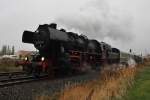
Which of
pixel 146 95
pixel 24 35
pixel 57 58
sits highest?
pixel 24 35

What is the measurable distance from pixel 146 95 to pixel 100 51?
1534 cm

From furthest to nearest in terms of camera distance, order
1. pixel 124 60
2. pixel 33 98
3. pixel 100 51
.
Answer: pixel 124 60 < pixel 100 51 < pixel 33 98

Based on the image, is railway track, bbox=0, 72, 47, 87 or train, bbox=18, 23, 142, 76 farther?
train, bbox=18, 23, 142, 76

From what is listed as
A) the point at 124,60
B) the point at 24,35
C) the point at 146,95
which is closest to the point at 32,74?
the point at 24,35

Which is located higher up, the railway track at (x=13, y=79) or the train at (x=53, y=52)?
the train at (x=53, y=52)

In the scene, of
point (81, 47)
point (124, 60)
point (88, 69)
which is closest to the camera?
point (81, 47)

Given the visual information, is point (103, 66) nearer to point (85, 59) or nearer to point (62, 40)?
point (85, 59)

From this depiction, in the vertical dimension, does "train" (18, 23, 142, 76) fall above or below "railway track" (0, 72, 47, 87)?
above

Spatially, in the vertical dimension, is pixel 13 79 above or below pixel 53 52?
below

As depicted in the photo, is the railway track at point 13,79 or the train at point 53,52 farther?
the train at point 53,52

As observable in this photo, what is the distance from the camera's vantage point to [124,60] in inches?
1641

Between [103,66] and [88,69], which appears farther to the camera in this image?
[103,66]

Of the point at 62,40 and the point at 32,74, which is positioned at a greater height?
the point at 62,40

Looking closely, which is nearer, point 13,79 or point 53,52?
Result: point 13,79
